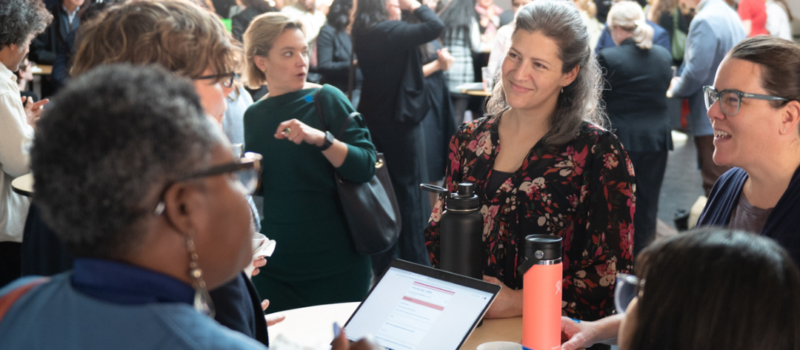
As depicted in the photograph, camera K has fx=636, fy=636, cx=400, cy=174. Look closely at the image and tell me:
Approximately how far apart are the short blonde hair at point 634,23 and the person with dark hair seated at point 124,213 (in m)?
3.85

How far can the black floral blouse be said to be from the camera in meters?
1.66

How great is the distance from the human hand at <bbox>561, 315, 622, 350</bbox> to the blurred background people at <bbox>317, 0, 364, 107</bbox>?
3.03 metres

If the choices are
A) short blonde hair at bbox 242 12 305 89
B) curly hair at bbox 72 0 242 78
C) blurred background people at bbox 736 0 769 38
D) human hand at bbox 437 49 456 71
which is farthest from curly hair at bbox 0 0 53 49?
blurred background people at bbox 736 0 769 38

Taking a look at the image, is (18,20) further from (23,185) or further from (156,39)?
(156,39)

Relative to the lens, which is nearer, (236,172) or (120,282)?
(120,282)

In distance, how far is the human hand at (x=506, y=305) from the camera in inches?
62.0

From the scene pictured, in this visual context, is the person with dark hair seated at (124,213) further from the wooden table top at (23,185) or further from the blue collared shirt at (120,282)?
the wooden table top at (23,185)

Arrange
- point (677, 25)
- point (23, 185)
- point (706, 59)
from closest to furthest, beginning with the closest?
point (23, 185) → point (706, 59) → point (677, 25)

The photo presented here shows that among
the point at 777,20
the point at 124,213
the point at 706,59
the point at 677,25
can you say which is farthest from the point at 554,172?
the point at 677,25

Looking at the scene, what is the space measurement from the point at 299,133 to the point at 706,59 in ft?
12.0

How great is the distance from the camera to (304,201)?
2434 millimetres

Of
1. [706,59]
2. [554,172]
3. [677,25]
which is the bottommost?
[677,25]

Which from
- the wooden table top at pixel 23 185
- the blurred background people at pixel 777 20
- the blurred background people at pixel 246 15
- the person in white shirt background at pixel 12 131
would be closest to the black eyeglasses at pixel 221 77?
the wooden table top at pixel 23 185

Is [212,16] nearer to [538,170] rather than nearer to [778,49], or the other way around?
[538,170]
